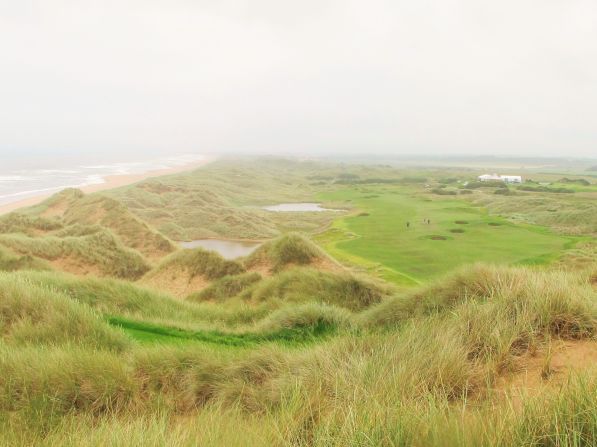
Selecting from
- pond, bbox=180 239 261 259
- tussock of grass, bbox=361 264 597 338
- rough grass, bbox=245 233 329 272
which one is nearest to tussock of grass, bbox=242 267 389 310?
rough grass, bbox=245 233 329 272

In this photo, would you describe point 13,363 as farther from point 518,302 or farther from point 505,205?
point 505,205

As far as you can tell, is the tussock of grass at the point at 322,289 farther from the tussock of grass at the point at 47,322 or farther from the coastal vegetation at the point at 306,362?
the tussock of grass at the point at 47,322

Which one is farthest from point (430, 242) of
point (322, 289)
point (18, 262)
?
point (18, 262)

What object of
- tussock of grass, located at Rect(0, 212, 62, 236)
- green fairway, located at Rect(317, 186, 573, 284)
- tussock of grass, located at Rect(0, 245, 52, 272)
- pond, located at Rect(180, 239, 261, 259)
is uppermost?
tussock of grass, located at Rect(0, 212, 62, 236)

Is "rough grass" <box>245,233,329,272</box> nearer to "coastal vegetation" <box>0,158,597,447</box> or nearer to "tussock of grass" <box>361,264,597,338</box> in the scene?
"coastal vegetation" <box>0,158,597,447</box>

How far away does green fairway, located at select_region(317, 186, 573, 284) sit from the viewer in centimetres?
2230

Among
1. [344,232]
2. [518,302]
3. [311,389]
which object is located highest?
[518,302]

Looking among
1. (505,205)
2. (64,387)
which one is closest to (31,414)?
(64,387)

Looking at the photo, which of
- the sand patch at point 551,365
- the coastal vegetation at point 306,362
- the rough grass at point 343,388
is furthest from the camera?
the sand patch at point 551,365

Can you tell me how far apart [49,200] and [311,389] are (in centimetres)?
3762

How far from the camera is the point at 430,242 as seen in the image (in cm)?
2805

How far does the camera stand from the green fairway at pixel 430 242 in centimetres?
Answer: 2230

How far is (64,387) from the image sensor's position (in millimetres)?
4418

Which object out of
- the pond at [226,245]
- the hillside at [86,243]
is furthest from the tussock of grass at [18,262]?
the pond at [226,245]
